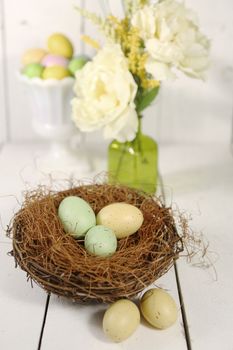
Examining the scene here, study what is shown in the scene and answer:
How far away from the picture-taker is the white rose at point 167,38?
81 cm

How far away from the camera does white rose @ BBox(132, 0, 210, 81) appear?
2.66 ft

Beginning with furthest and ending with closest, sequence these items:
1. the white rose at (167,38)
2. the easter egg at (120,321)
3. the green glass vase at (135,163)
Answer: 1. the green glass vase at (135,163)
2. the white rose at (167,38)
3. the easter egg at (120,321)

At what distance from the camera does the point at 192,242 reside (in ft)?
2.59

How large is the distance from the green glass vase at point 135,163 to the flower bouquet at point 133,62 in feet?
0.31

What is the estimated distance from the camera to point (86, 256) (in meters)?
0.61

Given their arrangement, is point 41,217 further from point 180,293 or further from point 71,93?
point 71,93

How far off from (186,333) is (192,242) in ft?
0.69

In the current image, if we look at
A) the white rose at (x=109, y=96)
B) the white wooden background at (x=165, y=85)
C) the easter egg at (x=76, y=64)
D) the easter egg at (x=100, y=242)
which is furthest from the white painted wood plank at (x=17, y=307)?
the white wooden background at (x=165, y=85)

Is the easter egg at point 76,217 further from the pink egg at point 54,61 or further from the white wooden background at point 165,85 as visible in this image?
the white wooden background at point 165,85

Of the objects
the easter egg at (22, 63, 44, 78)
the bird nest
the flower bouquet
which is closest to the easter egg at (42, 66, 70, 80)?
the easter egg at (22, 63, 44, 78)

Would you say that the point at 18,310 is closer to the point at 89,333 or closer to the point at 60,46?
the point at 89,333

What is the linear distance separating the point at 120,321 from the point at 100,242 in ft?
0.33

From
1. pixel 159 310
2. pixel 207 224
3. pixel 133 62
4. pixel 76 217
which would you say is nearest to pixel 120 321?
pixel 159 310

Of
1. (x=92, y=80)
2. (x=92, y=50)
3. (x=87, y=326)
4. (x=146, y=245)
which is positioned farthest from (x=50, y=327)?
(x=92, y=50)
